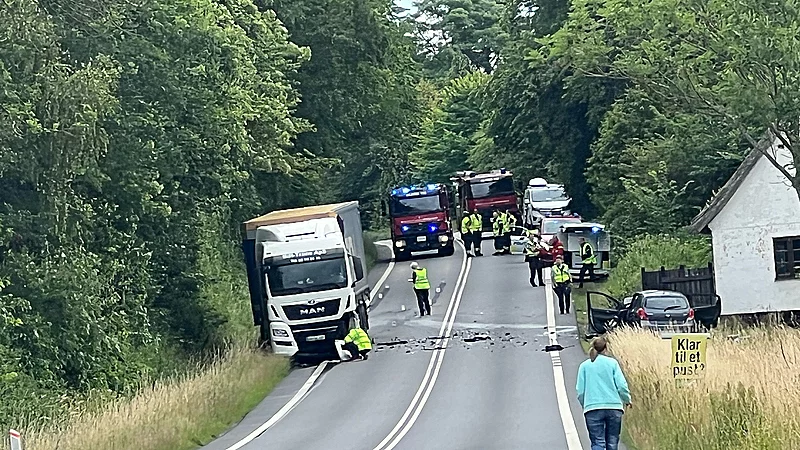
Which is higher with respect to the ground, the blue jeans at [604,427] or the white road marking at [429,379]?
the blue jeans at [604,427]

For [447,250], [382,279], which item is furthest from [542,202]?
[382,279]

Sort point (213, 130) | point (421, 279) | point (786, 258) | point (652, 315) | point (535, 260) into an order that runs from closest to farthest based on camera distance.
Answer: point (652, 315)
point (213, 130)
point (421, 279)
point (786, 258)
point (535, 260)

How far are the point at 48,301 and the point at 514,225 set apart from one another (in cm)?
2927

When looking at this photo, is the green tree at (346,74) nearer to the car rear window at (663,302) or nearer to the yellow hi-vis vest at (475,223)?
the yellow hi-vis vest at (475,223)

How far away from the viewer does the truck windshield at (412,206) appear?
50375 mm

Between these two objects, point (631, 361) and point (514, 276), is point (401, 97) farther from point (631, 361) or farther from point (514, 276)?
point (631, 361)

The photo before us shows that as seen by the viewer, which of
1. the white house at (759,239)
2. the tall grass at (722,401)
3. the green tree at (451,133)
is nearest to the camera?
the tall grass at (722,401)

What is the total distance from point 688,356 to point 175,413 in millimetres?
10326

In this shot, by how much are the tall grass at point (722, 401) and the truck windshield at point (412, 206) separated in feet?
90.6

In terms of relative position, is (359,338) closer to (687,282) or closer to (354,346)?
(354,346)

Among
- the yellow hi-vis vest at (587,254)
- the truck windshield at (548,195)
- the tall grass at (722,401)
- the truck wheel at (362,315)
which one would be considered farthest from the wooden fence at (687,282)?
the tall grass at (722,401)

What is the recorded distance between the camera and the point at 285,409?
25594 mm

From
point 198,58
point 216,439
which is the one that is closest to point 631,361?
point 216,439

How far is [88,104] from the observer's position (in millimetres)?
24672
